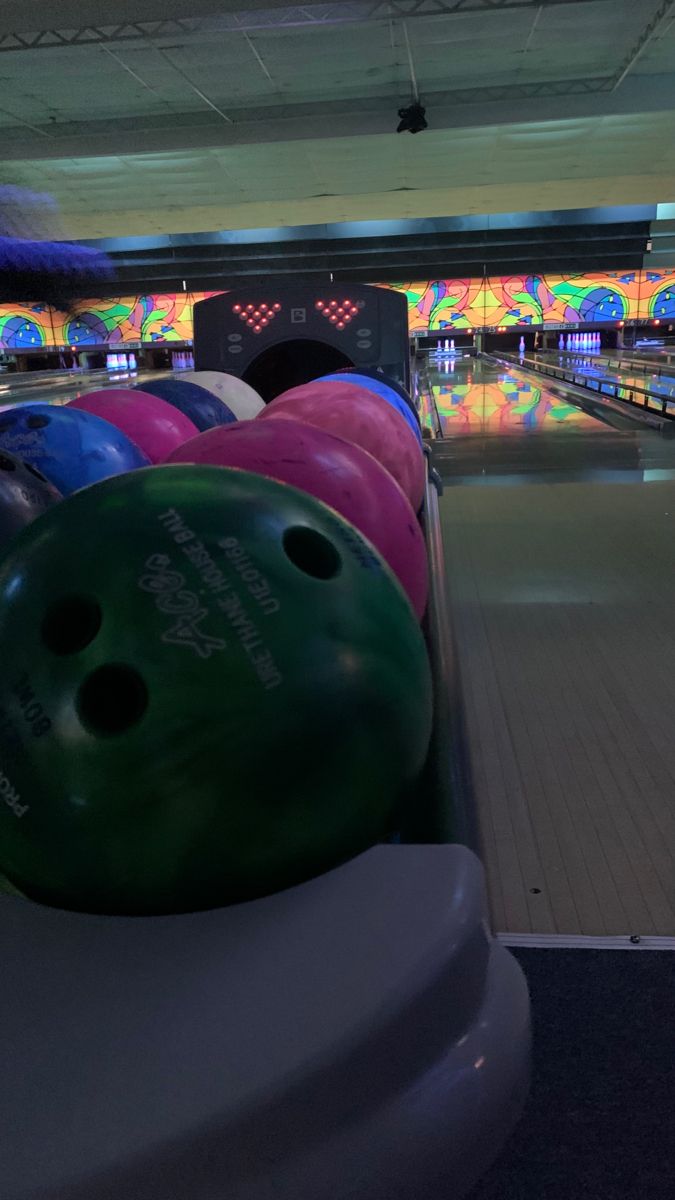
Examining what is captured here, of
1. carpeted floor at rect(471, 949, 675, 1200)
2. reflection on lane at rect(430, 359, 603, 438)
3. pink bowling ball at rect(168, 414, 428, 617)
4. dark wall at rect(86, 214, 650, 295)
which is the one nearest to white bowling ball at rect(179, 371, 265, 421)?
pink bowling ball at rect(168, 414, 428, 617)

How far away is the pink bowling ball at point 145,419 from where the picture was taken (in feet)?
6.68

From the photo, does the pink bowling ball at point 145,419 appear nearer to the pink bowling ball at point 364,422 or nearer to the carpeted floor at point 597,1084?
the pink bowling ball at point 364,422

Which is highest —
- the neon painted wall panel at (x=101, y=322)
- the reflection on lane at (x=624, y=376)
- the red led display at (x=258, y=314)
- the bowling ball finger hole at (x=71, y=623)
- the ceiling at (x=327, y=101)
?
the ceiling at (x=327, y=101)

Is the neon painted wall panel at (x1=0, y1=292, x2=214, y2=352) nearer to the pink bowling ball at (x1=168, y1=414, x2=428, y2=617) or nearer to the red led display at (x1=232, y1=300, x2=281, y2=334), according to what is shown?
the red led display at (x1=232, y1=300, x2=281, y2=334)

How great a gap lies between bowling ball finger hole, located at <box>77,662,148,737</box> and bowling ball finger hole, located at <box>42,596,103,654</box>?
31 millimetres

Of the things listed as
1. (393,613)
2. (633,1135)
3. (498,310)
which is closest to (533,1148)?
(633,1135)

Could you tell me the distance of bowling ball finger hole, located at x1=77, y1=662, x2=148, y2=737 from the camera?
0.62m

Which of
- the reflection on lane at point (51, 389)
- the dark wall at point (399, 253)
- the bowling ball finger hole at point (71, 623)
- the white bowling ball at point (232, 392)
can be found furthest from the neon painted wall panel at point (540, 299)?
the bowling ball finger hole at point (71, 623)

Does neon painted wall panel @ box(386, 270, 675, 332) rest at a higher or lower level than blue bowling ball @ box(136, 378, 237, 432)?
higher

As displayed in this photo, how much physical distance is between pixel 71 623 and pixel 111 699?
69mm

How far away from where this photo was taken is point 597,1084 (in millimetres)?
884

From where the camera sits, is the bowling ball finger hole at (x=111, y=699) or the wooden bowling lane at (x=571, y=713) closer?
the bowling ball finger hole at (x=111, y=699)

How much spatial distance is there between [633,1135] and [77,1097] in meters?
0.57

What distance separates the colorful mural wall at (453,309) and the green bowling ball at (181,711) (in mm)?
17273
